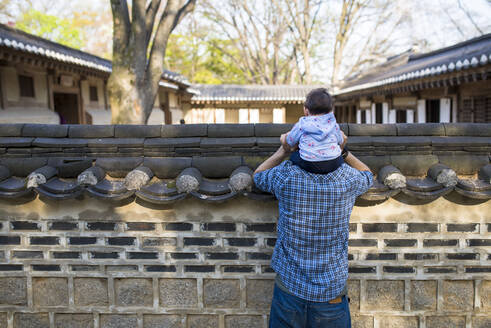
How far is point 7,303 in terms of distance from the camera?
10.1ft

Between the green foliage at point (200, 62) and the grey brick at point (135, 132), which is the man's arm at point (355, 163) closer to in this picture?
the grey brick at point (135, 132)

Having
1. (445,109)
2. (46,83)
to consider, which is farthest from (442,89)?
(46,83)

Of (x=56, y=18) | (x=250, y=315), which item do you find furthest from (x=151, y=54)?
(x=56, y=18)

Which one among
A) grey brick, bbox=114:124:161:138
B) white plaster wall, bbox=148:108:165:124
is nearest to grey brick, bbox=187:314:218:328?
grey brick, bbox=114:124:161:138

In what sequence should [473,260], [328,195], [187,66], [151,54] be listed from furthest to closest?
[187,66]
[151,54]
[473,260]
[328,195]

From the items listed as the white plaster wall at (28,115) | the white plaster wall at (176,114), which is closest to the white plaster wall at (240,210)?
the white plaster wall at (28,115)

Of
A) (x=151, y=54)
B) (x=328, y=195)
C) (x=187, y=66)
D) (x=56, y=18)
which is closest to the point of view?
(x=328, y=195)

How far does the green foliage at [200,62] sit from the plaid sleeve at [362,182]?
28860 millimetres

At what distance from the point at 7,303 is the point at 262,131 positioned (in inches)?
90.5

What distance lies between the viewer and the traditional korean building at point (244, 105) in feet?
73.8

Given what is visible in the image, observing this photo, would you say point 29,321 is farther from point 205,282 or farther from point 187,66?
point 187,66

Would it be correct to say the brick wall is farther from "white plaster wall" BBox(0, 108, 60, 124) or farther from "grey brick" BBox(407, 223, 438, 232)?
"white plaster wall" BBox(0, 108, 60, 124)

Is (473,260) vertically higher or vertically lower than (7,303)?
higher

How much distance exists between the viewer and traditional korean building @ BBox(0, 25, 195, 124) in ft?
A: 25.1
